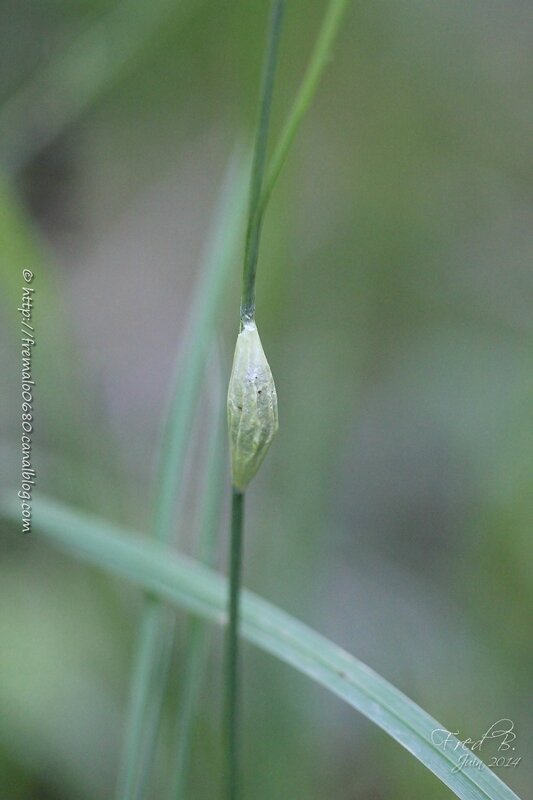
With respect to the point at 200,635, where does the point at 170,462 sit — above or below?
above

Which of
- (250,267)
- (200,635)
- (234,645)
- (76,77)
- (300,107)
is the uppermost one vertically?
(76,77)

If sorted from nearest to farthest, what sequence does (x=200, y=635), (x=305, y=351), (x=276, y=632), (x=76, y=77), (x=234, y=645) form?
(x=234, y=645)
(x=276, y=632)
(x=200, y=635)
(x=76, y=77)
(x=305, y=351)

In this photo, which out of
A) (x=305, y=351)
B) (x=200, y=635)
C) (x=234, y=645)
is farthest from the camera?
(x=305, y=351)

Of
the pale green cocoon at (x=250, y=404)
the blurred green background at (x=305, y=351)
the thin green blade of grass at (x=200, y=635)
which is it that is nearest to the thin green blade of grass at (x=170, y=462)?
the thin green blade of grass at (x=200, y=635)

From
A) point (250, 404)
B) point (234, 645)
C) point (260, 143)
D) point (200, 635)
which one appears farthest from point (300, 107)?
point (200, 635)

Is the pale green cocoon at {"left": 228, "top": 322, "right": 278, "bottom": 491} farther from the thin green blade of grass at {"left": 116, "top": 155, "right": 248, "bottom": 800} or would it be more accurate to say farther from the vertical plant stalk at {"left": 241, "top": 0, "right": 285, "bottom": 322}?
the thin green blade of grass at {"left": 116, "top": 155, "right": 248, "bottom": 800}

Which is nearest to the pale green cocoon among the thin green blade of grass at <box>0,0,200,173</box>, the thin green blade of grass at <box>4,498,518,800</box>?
the thin green blade of grass at <box>4,498,518,800</box>

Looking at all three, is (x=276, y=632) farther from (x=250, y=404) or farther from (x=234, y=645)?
(x=250, y=404)
